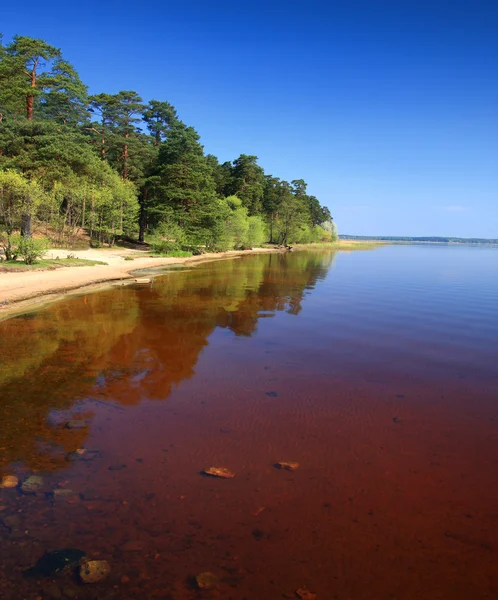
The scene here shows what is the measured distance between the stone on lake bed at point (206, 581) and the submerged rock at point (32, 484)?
286 centimetres

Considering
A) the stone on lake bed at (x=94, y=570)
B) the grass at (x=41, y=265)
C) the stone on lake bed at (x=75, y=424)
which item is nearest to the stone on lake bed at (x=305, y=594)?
the stone on lake bed at (x=94, y=570)

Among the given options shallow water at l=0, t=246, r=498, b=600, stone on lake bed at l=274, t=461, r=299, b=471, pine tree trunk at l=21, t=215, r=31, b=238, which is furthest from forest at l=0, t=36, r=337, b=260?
stone on lake bed at l=274, t=461, r=299, b=471

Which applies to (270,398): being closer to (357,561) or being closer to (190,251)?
(357,561)

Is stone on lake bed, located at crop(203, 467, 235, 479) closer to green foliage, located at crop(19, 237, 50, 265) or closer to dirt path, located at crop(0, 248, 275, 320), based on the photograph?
dirt path, located at crop(0, 248, 275, 320)

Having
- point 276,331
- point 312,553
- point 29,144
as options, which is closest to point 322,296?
point 276,331

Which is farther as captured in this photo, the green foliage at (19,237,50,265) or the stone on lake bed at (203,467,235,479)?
the green foliage at (19,237,50,265)

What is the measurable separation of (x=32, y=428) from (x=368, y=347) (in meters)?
10.2

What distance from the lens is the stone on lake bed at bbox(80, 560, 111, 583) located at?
4.25 meters

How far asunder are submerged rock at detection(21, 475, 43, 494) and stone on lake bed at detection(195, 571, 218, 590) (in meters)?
2.86

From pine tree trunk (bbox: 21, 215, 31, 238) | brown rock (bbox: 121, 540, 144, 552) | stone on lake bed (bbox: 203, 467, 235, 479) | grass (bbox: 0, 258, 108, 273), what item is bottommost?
brown rock (bbox: 121, 540, 144, 552)

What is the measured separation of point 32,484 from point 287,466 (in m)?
3.95

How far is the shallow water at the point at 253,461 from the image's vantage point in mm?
4496

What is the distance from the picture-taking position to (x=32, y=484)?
18.9 feet

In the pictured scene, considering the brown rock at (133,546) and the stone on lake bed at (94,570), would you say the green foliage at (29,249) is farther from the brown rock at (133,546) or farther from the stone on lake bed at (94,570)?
the stone on lake bed at (94,570)
